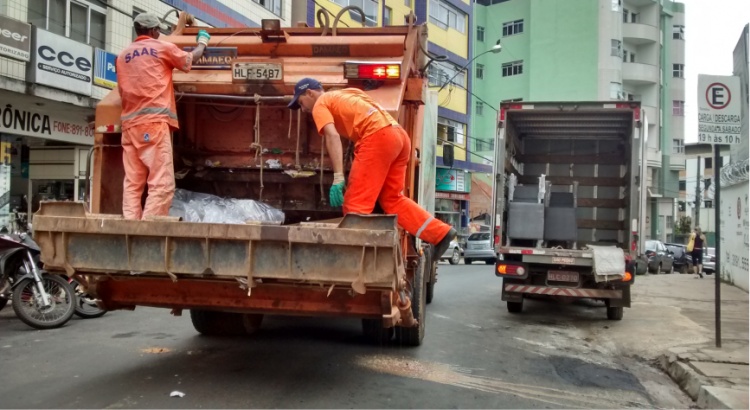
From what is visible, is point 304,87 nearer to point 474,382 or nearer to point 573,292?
point 474,382

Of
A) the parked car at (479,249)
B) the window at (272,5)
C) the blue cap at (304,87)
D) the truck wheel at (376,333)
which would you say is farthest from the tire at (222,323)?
the parked car at (479,249)

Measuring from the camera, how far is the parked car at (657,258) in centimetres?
2142

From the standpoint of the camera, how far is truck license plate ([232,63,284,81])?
4.66m

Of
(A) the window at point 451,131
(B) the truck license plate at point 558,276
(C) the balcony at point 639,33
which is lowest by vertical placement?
(B) the truck license plate at point 558,276

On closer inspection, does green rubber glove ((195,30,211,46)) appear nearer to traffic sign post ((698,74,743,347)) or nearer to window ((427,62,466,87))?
traffic sign post ((698,74,743,347))

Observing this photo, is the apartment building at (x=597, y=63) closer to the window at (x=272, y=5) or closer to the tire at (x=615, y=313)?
the window at (x=272, y=5)

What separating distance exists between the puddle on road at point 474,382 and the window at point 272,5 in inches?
578

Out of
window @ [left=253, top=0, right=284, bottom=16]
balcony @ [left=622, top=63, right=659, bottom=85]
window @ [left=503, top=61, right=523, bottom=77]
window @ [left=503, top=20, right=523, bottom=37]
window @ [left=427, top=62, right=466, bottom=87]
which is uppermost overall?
window @ [left=503, top=20, right=523, bottom=37]

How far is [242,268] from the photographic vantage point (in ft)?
11.8

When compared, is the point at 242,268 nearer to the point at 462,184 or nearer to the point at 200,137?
the point at 200,137

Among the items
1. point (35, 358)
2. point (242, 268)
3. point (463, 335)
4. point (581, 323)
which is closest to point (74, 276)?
point (242, 268)

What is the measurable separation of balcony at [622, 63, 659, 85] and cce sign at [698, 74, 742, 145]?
33.2 metres

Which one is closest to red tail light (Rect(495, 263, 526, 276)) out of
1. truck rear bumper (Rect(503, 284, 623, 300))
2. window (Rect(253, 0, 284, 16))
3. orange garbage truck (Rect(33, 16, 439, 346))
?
truck rear bumper (Rect(503, 284, 623, 300))

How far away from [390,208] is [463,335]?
3.19m
